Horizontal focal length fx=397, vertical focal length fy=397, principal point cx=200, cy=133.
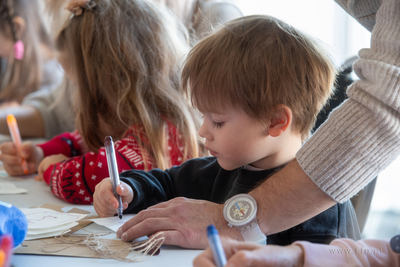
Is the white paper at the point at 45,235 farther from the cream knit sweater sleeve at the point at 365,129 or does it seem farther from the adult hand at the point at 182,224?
the cream knit sweater sleeve at the point at 365,129

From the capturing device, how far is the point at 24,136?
167 centimetres

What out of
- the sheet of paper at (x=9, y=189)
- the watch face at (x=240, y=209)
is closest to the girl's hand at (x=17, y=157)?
the sheet of paper at (x=9, y=189)

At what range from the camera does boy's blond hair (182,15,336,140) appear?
2.31 ft

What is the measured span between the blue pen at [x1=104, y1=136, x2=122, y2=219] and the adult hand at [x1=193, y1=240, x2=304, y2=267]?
32 cm

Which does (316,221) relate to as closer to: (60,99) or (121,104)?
(121,104)

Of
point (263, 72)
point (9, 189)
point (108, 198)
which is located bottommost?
point (9, 189)

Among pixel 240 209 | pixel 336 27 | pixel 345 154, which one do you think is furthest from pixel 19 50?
pixel 345 154

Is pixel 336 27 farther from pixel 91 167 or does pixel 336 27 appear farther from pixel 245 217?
pixel 245 217

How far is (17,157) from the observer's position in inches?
47.2

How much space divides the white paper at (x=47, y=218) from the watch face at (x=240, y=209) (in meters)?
0.29

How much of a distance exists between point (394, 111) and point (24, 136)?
4.89 feet

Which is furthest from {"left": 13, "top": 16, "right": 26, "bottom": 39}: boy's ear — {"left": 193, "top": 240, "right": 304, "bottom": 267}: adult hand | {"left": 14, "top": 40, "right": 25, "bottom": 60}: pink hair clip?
{"left": 193, "top": 240, "right": 304, "bottom": 267}: adult hand

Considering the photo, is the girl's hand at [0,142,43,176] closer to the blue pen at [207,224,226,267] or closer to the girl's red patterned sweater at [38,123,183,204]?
the girl's red patterned sweater at [38,123,183,204]

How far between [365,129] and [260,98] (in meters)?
0.19
